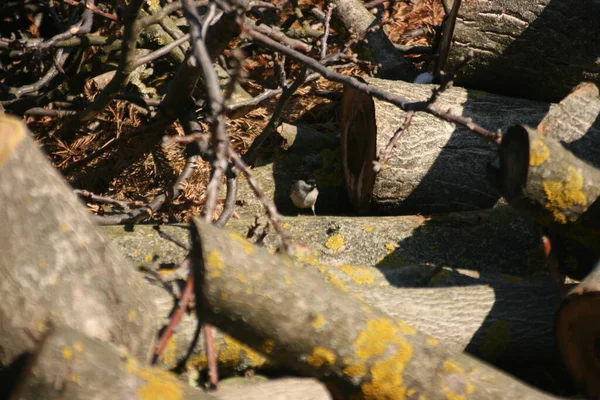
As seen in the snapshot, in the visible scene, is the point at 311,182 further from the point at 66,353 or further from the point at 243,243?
the point at 66,353

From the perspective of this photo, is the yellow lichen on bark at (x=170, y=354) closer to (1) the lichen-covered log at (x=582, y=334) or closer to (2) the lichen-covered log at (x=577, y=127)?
(1) the lichen-covered log at (x=582, y=334)

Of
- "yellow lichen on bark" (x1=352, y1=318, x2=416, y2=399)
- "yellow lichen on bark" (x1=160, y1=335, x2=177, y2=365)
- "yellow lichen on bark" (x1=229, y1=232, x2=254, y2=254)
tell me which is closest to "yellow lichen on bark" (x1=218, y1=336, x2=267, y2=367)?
"yellow lichen on bark" (x1=160, y1=335, x2=177, y2=365)

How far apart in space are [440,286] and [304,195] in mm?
1322

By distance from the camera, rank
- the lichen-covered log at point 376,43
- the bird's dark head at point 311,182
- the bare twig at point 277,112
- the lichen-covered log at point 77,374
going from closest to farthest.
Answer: the lichen-covered log at point 77,374
the bare twig at point 277,112
the bird's dark head at point 311,182
the lichen-covered log at point 376,43

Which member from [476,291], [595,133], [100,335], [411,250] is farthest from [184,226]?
[595,133]

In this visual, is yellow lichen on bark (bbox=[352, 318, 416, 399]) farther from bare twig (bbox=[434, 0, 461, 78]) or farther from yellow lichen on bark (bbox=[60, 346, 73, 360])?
bare twig (bbox=[434, 0, 461, 78])

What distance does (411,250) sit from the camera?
3.58 meters

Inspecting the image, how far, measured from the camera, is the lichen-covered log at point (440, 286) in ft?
9.29

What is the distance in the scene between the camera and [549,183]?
8.75 feet

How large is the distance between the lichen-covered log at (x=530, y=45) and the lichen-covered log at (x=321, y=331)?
7.61ft

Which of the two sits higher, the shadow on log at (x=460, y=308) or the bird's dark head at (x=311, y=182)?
the shadow on log at (x=460, y=308)

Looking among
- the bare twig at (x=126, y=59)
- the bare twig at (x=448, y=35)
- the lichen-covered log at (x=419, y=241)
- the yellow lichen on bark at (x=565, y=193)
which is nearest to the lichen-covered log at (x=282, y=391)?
the yellow lichen on bark at (x=565, y=193)

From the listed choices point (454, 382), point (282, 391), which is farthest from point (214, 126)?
point (454, 382)

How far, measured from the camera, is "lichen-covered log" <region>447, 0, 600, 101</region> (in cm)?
410
